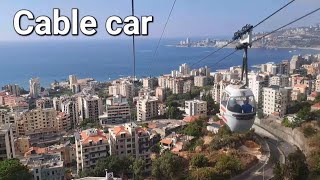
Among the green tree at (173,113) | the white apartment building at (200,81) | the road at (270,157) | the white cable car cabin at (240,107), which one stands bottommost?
the green tree at (173,113)

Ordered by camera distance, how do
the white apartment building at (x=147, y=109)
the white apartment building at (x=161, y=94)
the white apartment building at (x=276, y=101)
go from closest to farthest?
the white apartment building at (x=276, y=101) → the white apartment building at (x=147, y=109) → the white apartment building at (x=161, y=94)

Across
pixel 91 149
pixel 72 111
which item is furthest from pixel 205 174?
pixel 72 111

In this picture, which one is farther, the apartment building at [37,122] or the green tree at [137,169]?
the apartment building at [37,122]

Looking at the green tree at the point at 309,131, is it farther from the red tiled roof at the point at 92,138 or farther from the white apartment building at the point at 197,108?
the white apartment building at the point at 197,108

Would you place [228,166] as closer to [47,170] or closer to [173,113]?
[47,170]

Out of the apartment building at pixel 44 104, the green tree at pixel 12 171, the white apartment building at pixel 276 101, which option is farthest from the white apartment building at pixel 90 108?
the green tree at pixel 12 171

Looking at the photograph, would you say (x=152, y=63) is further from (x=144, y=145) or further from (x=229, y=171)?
(x=229, y=171)

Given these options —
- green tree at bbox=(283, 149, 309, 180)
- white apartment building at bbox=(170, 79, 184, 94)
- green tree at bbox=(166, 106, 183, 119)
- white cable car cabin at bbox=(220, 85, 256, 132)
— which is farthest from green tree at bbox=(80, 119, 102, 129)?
white cable car cabin at bbox=(220, 85, 256, 132)
